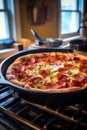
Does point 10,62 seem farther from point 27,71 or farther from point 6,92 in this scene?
point 6,92

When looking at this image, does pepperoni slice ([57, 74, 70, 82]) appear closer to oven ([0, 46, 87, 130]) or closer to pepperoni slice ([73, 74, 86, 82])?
pepperoni slice ([73, 74, 86, 82])

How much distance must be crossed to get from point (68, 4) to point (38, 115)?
2372 mm

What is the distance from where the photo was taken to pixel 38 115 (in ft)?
2.04

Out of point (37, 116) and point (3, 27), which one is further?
point (3, 27)

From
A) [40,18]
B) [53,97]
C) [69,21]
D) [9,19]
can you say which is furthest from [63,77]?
[69,21]

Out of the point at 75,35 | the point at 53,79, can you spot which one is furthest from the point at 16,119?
the point at 75,35

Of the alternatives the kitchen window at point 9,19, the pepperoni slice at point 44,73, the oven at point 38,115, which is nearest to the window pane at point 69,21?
the kitchen window at point 9,19

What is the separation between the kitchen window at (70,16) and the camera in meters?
2.62

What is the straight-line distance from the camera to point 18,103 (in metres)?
0.70

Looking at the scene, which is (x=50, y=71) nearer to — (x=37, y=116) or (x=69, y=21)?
(x=37, y=116)

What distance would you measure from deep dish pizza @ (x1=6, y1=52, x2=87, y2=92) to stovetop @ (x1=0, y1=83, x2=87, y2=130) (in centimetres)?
7

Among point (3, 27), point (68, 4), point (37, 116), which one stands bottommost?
point (37, 116)

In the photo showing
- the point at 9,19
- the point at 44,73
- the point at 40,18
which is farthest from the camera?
the point at 40,18

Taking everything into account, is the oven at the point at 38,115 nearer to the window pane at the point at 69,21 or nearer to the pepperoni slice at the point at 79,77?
the pepperoni slice at the point at 79,77
